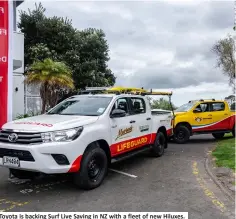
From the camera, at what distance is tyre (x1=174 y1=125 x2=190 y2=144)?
1191cm

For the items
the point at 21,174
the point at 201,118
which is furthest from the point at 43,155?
the point at 201,118

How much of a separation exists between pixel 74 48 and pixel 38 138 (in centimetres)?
1727

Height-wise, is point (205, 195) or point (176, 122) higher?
point (176, 122)

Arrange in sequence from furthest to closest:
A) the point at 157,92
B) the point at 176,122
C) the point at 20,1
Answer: the point at 20,1
the point at 176,122
the point at 157,92

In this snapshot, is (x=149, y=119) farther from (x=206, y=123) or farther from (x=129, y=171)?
(x=206, y=123)

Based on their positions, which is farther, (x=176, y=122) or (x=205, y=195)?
(x=176, y=122)

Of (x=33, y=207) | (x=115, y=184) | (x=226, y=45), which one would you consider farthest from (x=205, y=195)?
(x=226, y=45)

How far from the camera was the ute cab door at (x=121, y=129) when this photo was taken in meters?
6.36

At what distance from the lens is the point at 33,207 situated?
187 inches

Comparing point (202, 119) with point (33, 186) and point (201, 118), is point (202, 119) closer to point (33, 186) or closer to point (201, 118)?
point (201, 118)

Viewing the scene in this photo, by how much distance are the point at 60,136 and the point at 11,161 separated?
97 cm

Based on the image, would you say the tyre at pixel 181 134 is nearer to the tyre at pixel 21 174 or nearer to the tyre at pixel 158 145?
the tyre at pixel 158 145

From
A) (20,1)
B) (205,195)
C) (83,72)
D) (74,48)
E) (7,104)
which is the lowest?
(205,195)

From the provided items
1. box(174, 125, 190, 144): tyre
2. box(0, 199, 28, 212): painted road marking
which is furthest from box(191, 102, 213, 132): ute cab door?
box(0, 199, 28, 212): painted road marking
